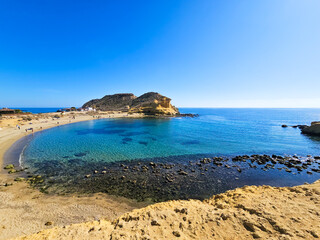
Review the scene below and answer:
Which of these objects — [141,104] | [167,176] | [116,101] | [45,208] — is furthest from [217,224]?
[116,101]

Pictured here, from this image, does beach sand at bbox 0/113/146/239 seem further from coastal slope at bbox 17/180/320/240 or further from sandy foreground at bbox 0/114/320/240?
coastal slope at bbox 17/180/320/240

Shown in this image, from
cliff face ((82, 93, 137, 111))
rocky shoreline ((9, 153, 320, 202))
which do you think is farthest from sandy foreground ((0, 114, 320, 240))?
cliff face ((82, 93, 137, 111))

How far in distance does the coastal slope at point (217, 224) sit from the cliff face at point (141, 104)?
88.8 m

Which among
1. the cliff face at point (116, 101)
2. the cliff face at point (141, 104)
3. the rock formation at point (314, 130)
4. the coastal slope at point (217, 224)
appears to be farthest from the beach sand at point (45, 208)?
the cliff face at point (116, 101)

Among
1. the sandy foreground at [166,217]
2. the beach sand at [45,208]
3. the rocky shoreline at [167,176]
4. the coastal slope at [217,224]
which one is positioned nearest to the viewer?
the coastal slope at [217,224]

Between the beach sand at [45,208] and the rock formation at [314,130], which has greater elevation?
the rock formation at [314,130]

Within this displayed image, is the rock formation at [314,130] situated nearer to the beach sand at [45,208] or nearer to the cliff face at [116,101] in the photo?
the beach sand at [45,208]

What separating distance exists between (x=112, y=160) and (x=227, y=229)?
16458 mm

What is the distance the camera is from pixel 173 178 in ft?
46.4

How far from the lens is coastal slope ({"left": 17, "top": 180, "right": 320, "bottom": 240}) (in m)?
5.73

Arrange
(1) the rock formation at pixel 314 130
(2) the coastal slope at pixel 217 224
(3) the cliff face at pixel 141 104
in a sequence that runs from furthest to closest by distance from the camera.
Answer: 1. (3) the cliff face at pixel 141 104
2. (1) the rock formation at pixel 314 130
3. (2) the coastal slope at pixel 217 224

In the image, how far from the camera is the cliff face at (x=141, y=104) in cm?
9769

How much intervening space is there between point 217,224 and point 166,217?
254cm

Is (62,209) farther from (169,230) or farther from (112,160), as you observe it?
(112,160)
